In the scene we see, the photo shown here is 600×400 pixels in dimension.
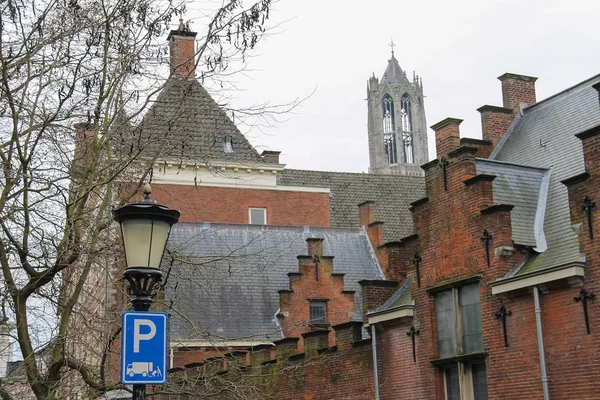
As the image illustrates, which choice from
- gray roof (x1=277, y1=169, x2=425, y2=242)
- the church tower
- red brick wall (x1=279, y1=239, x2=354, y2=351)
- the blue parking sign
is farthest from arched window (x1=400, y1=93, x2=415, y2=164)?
the blue parking sign

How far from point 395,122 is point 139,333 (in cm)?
11610

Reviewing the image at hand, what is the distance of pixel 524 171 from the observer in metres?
19.5

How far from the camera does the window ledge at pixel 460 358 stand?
17.4 m

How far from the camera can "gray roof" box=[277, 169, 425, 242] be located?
48.8 meters

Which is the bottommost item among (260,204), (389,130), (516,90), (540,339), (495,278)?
(540,339)

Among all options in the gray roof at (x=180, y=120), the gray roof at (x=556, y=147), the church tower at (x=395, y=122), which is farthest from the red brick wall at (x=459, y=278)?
the church tower at (x=395, y=122)

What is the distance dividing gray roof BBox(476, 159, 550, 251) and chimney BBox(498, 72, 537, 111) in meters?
3.93

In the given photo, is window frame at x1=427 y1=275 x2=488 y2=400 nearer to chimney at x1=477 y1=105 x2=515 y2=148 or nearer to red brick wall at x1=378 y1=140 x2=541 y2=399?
red brick wall at x1=378 y1=140 x2=541 y2=399

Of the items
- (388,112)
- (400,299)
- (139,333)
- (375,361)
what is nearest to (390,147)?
(388,112)

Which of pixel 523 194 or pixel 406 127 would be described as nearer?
pixel 523 194

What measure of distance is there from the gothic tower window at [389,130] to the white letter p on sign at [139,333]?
11439 cm

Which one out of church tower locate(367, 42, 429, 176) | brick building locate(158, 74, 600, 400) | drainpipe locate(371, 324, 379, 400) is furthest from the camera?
church tower locate(367, 42, 429, 176)

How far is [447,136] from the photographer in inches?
784

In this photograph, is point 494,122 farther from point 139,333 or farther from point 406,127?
point 406,127
